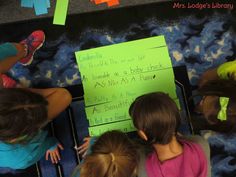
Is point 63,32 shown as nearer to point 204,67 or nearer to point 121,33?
point 121,33

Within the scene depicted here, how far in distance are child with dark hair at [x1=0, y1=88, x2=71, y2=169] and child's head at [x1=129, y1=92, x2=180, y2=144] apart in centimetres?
29

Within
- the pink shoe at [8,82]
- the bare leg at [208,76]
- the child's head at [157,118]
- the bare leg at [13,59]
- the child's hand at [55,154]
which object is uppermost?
the bare leg at [13,59]

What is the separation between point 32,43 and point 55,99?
0.82 feet

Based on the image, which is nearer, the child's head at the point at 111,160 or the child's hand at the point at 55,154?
the child's head at the point at 111,160

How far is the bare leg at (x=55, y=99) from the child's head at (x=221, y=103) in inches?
18.6

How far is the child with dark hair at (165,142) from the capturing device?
0.92 meters

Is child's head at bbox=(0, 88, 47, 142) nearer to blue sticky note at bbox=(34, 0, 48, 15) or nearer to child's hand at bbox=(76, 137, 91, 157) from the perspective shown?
child's hand at bbox=(76, 137, 91, 157)

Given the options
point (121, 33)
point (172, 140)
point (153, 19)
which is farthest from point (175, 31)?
point (172, 140)

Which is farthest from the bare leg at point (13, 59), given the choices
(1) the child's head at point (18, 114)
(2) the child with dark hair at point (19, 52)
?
(1) the child's head at point (18, 114)

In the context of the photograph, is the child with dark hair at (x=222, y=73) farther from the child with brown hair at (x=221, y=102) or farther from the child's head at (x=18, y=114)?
the child's head at (x=18, y=114)

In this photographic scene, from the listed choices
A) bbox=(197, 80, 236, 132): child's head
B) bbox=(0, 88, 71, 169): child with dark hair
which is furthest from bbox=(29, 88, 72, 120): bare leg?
bbox=(197, 80, 236, 132): child's head

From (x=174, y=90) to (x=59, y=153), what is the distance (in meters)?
0.49

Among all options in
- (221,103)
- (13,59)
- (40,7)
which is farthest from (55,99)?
(221,103)

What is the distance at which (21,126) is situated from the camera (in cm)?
90
